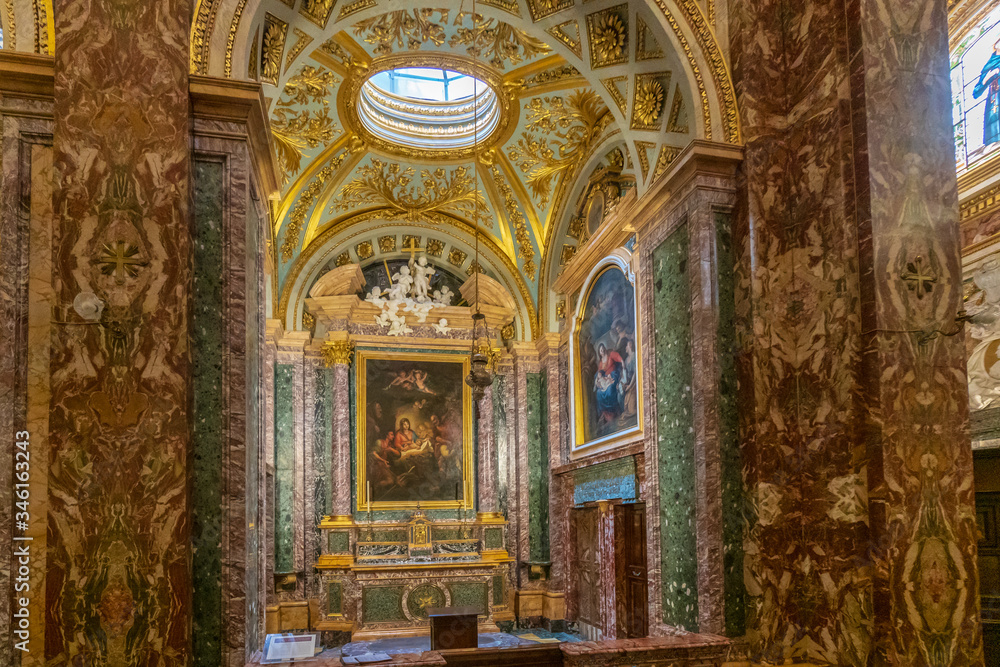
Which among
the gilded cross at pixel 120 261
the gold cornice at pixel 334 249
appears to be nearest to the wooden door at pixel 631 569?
the gold cornice at pixel 334 249

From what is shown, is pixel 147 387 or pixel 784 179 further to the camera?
pixel 784 179

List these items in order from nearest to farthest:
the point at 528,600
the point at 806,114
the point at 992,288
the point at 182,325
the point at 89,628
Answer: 1. the point at 89,628
2. the point at 182,325
3. the point at 806,114
4. the point at 992,288
5. the point at 528,600

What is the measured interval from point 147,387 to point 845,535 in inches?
184

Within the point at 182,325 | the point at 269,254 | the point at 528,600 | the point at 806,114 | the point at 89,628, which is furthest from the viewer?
the point at 528,600

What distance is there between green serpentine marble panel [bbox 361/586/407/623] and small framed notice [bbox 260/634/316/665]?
6245 mm

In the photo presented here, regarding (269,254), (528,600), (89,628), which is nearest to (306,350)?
(269,254)

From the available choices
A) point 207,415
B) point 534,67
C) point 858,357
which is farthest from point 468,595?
point 858,357

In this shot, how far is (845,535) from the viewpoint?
5574 millimetres

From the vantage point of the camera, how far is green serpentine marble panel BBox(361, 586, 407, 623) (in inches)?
466

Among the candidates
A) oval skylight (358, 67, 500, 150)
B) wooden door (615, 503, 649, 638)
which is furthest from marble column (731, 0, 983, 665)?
oval skylight (358, 67, 500, 150)

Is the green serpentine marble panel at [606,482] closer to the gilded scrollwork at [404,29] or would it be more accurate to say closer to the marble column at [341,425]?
the marble column at [341,425]

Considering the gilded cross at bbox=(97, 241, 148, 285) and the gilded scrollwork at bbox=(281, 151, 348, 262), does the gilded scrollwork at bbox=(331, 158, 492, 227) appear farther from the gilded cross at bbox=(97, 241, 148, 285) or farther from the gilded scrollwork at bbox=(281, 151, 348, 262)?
the gilded cross at bbox=(97, 241, 148, 285)

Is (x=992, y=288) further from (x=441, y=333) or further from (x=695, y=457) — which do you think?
(x=441, y=333)

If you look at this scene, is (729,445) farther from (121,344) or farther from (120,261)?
(120,261)
